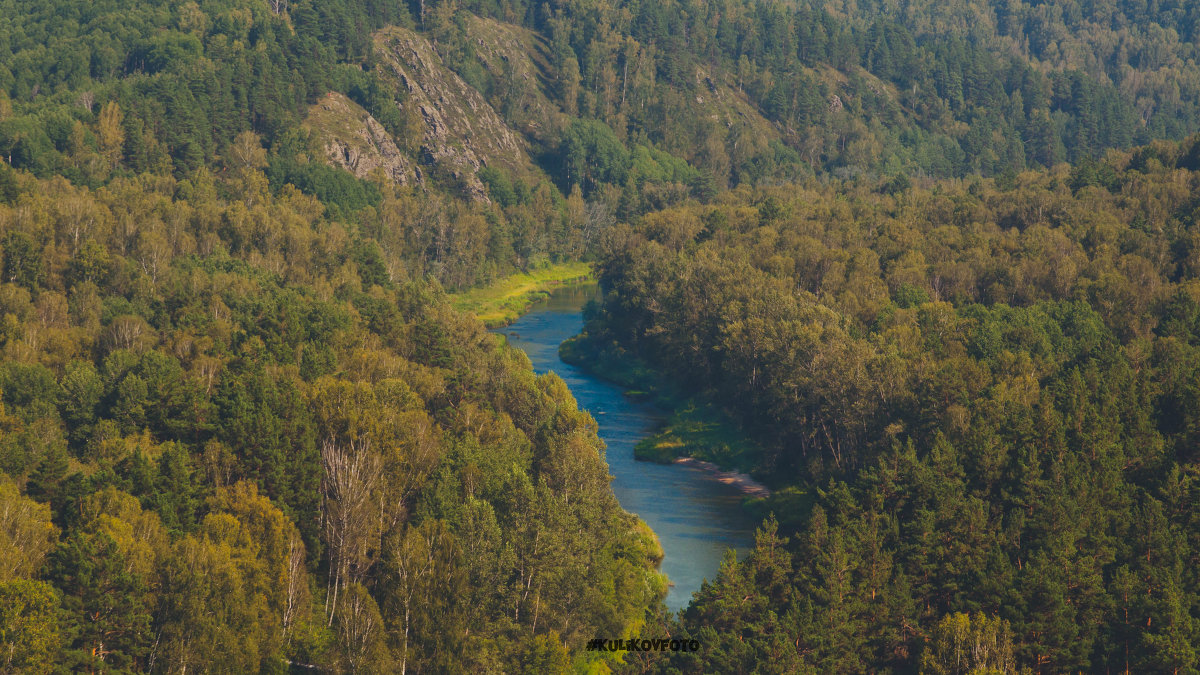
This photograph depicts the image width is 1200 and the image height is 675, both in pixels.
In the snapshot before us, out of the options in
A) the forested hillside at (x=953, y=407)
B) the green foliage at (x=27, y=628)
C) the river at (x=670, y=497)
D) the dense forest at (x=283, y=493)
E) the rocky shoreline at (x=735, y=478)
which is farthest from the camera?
the rocky shoreline at (x=735, y=478)

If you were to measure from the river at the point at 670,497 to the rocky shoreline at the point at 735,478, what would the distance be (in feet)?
3.20

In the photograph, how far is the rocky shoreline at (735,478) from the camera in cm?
10875

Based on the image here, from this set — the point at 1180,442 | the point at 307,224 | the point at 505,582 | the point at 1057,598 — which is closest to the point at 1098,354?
the point at 1180,442

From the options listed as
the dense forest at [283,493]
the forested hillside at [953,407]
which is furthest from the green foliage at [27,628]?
the forested hillside at [953,407]

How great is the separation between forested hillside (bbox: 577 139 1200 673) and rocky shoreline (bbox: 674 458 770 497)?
6.29ft

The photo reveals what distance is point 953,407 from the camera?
9112 centimetres

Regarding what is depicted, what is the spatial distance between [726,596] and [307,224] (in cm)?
11549

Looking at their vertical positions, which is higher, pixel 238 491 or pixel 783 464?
pixel 238 491

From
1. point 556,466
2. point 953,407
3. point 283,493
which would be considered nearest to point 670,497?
point 953,407

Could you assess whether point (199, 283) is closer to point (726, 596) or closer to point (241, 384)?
point (241, 384)

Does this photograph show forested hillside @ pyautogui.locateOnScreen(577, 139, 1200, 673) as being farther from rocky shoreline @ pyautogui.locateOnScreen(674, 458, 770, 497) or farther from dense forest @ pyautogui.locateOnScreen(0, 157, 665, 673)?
dense forest @ pyautogui.locateOnScreen(0, 157, 665, 673)

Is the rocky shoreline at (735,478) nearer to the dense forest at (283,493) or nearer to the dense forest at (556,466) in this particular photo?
the dense forest at (556,466)

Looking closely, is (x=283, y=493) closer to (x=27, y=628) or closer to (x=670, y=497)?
A: (x=27, y=628)

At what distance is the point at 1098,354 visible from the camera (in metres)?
103
